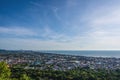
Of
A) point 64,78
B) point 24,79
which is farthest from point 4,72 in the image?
point 64,78

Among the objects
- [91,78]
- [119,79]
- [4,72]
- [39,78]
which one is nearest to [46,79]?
[39,78]

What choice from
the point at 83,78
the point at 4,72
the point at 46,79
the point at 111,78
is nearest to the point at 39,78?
the point at 46,79

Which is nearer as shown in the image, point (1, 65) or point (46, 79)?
point (1, 65)

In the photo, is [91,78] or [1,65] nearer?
[1,65]

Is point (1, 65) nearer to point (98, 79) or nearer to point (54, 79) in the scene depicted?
point (54, 79)

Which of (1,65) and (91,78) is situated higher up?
(1,65)

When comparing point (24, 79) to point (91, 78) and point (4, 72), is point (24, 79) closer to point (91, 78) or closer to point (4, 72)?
point (4, 72)

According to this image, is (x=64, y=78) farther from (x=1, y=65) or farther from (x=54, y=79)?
(x=1, y=65)

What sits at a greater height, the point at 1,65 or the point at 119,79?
the point at 1,65
